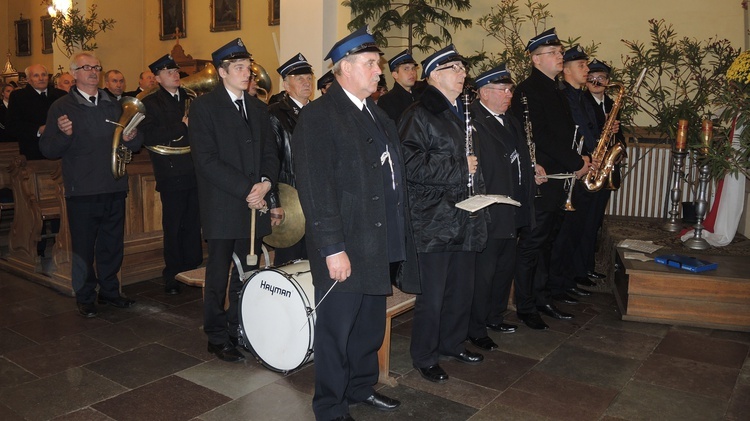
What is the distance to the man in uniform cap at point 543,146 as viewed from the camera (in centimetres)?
498

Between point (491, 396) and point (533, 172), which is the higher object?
point (533, 172)

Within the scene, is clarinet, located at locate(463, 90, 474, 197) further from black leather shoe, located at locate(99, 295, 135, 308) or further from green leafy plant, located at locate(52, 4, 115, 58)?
green leafy plant, located at locate(52, 4, 115, 58)

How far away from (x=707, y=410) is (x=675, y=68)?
5.37m

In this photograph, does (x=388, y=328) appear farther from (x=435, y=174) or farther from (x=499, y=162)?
(x=499, y=162)

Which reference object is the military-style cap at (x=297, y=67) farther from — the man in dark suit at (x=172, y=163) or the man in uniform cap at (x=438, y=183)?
the man in dark suit at (x=172, y=163)

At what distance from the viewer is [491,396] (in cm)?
375

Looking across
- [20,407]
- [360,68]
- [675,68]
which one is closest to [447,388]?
[360,68]

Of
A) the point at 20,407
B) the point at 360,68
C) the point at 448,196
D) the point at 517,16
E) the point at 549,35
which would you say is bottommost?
the point at 20,407

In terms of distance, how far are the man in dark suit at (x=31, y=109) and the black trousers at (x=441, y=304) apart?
5.15 metres

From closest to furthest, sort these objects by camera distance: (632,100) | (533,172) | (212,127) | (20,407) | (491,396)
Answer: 1. (20,407)
2. (491,396)
3. (212,127)
4. (533,172)
5. (632,100)

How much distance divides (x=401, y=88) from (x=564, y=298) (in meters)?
2.50

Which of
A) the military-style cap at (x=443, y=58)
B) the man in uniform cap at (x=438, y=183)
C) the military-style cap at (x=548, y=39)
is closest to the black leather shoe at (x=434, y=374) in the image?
the man in uniform cap at (x=438, y=183)

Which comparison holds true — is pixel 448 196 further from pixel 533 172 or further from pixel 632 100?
pixel 632 100

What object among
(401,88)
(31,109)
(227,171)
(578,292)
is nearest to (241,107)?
(227,171)
